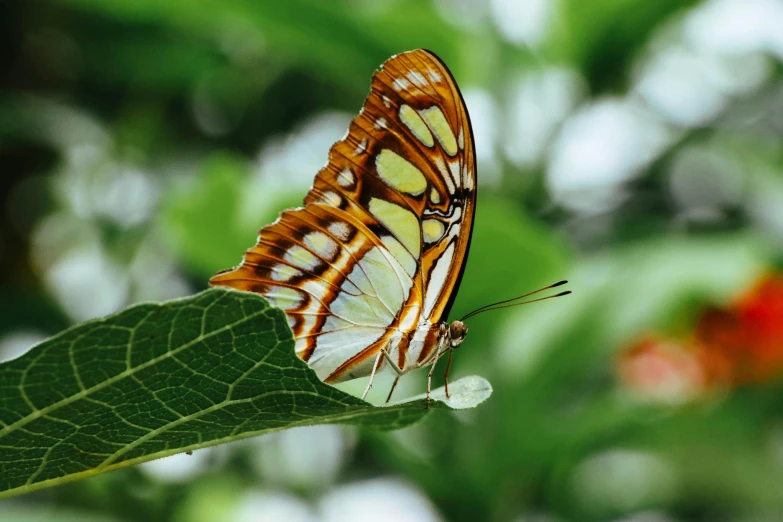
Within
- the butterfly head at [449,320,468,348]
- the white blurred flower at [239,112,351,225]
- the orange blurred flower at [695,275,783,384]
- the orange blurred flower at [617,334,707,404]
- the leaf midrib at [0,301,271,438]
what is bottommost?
the leaf midrib at [0,301,271,438]

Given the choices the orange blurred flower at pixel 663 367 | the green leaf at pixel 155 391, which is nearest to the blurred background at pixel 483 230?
the orange blurred flower at pixel 663 367

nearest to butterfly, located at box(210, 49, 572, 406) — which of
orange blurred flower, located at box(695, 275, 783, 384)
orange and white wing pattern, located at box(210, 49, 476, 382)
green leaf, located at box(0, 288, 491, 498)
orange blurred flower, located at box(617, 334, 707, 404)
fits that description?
orange and white wing pattern, located at box(210, 49, 476, 382)

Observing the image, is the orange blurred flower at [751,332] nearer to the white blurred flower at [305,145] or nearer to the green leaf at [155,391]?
the white blurred flower at [305,145]

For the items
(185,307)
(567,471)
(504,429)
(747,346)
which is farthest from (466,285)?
(185,307)

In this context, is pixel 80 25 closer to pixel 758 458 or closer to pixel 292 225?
pixel 292 225

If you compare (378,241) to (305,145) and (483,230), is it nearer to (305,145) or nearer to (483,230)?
(483,230)

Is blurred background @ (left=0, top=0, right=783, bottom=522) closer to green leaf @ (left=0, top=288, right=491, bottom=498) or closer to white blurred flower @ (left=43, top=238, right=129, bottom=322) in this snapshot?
white blurred flower @ (left=43, top=238, right=129, bottom=322)
